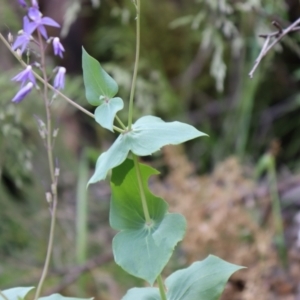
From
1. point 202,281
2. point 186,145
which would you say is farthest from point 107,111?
point 186,145

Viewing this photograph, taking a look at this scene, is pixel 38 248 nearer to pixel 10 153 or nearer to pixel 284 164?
pixel 10 153

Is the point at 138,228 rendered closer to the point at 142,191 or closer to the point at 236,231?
the point at 142,191

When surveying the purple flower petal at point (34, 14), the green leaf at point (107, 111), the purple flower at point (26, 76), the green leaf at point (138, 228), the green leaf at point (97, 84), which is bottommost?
the green leaf at point (138, 228)

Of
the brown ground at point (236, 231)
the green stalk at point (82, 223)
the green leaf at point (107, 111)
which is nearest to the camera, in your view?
the green leaf at point (107, 111)

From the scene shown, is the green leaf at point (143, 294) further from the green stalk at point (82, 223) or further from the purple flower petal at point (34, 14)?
the green stalk at point (82, 223)

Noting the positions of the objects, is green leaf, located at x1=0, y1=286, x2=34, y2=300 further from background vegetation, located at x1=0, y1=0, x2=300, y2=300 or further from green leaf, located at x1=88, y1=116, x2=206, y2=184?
background vegetation, located at x1=0, y1=0, x2=300, y2=300

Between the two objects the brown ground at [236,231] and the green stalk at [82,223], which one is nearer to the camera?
the brown ground at [236,231]

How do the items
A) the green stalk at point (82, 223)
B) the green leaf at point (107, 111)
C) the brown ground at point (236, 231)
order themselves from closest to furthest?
the green leaf at point (107, 111)
the brown ground at point (236, 231)
the green stalk at point (82, 223)

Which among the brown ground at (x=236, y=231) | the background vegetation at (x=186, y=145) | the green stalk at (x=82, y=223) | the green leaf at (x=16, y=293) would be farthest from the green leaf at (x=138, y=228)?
the green stalk at (x=82, y=223)

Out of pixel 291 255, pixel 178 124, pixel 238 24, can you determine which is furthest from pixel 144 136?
pixel 238 24
